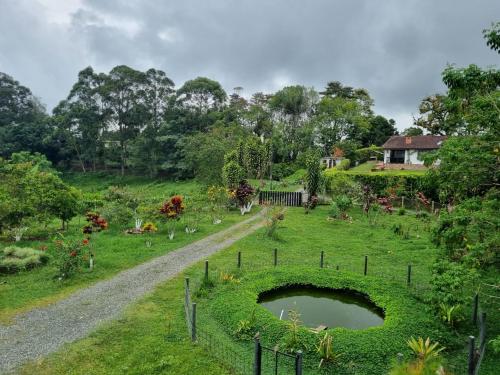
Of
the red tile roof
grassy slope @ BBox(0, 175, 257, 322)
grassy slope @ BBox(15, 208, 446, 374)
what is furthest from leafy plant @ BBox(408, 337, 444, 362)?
the red tile roof

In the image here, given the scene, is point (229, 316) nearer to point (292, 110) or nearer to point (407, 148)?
point (407, 148)

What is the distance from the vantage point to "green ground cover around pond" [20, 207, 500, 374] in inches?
255

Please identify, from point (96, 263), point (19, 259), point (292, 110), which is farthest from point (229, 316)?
point (292, 110)

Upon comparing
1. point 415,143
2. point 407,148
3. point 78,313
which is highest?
point 415,143

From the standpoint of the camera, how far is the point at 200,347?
700 cm

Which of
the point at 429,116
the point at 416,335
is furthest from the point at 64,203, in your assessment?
the point at 429,116

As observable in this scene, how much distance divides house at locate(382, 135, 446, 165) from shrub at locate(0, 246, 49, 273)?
3841 centimetres

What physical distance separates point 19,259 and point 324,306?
10186mm

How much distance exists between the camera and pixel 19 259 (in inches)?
464

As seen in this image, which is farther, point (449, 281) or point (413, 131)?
point (413, 131)

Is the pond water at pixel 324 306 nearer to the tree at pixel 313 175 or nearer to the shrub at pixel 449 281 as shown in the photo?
the shrub at pixel 449 281

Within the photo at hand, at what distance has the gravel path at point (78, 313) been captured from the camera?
272 inches

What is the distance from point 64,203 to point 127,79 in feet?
109

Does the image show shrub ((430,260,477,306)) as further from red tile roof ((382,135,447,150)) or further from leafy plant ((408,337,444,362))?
red tile roof ((382,135,447,150))
